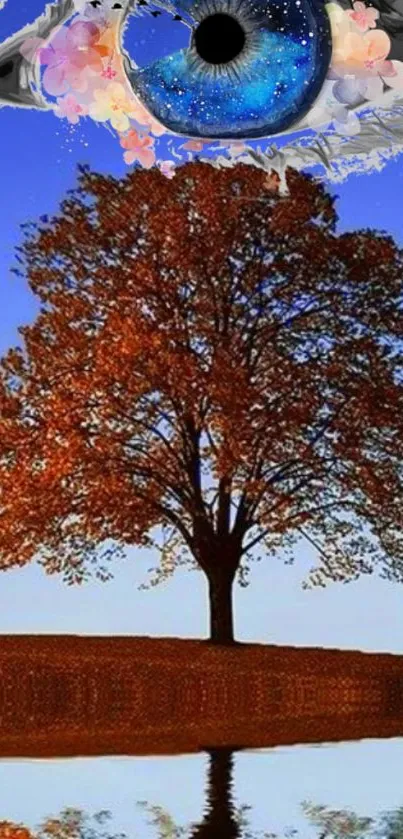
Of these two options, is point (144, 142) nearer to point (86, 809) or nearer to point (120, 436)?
point (120, 436)

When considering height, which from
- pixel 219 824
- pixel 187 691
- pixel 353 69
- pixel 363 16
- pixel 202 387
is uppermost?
pixel 363 16

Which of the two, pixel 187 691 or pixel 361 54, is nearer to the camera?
pixel 361 54

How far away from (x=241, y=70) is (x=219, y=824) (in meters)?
1.77

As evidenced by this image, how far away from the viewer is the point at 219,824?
120 inches

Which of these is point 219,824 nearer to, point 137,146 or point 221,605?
point 221,605

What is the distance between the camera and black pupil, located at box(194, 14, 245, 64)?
3.55 m

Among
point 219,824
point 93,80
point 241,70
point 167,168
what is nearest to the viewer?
point 219,824

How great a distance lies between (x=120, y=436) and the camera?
3.96 m

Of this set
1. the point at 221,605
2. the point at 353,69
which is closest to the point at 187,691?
the point at 221,605

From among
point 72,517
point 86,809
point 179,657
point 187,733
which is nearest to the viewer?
point 86,809

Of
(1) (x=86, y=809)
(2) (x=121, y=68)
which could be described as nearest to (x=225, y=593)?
(1) (x=86, y=809)

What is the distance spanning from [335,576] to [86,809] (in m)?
1.01

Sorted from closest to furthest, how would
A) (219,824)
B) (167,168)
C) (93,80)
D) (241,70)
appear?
(219,824)
(241,70)
(93,80)
(167,168)

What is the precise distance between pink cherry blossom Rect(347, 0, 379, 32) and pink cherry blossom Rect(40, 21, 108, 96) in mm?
621
